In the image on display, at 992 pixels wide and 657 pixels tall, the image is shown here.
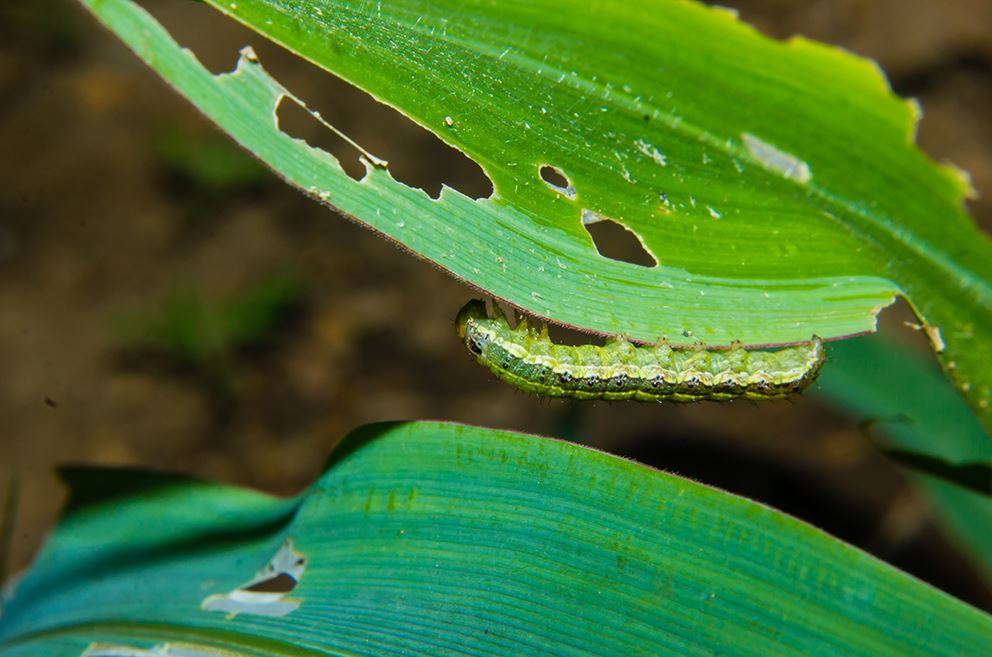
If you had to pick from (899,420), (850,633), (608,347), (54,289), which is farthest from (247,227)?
(850,633)

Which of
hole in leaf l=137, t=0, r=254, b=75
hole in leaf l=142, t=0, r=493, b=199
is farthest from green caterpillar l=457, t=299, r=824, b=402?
hole in leaf l=137, t=0, r=254, b=75

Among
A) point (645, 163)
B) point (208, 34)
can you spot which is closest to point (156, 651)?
point (645, 163)

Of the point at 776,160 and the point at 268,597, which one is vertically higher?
the point at 776,160

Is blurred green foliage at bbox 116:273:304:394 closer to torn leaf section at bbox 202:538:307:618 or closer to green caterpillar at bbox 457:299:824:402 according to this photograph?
green caterpillar at bbox 457:299:824:402

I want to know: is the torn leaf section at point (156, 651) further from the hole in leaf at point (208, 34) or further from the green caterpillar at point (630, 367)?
the hole in leaf at point (208, 34)

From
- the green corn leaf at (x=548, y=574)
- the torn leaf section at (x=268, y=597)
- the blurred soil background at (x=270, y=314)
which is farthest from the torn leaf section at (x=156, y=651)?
the blurred soil background at (x=270, y=314)

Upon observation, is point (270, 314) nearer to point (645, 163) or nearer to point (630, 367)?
point (630, 367)

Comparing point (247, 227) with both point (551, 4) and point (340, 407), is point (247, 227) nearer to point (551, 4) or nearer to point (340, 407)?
point (340, 407)
